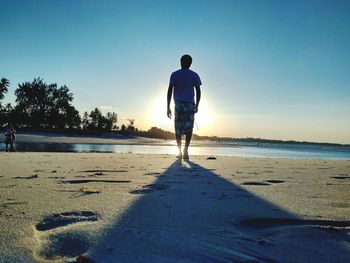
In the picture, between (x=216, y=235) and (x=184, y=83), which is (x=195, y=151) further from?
(x=216, y=235)

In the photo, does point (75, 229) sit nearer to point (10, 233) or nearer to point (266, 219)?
point (10, 233)

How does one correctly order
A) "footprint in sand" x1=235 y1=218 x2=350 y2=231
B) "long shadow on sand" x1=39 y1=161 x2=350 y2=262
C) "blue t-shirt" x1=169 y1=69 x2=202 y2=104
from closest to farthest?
"long shadow on sand" x1=39 y1=161 x2=350 y2=262, "footprint in sand" x1=235 y1=218 x2=350 y2=231, "blue t-shirt" x1=169 y1=69 x2=202 y2=104

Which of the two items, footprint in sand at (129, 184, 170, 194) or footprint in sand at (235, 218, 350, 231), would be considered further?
footprint in sand at (129, 184, 170, 194)

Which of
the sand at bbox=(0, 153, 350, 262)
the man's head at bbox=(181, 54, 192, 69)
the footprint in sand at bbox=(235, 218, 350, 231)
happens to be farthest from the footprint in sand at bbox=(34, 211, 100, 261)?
the man's head at bbox=(181, 54, 192, 69)

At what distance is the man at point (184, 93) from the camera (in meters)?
6.22

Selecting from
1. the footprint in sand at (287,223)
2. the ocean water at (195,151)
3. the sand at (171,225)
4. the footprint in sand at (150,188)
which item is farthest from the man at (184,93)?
the ocean water at (195,151)

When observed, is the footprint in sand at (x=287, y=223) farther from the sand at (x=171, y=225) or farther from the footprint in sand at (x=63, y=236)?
the footprint in sand at (x=63, y=236)

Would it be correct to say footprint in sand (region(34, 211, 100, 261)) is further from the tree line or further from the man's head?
the tree line

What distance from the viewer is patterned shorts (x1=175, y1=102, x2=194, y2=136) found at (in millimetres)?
6312

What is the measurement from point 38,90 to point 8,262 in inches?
2502

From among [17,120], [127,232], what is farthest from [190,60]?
[17,120]

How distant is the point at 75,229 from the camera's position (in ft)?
4.07

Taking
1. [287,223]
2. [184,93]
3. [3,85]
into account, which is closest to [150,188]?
[287,223]

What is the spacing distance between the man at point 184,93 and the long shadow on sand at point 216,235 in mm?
4434
